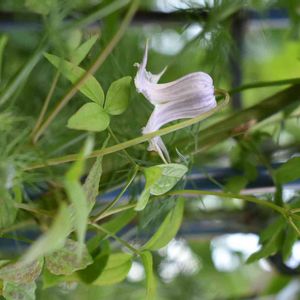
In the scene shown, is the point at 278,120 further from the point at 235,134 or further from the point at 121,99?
the point at 121,99

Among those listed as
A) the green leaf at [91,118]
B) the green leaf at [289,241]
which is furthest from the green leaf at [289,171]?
the green leaf at [91,118]

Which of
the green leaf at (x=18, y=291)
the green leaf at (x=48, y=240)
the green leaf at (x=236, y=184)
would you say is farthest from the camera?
the green leaf at (x=236, y=184)

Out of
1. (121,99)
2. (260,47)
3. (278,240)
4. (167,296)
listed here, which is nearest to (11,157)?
(121,99)

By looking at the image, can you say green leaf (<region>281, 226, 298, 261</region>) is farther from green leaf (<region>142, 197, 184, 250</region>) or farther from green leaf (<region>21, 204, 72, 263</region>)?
green leaf (<region>21, 204, 72, 263</region>)

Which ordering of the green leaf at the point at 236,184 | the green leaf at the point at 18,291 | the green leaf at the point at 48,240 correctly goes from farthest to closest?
the green leaf at the point at 236,184 < the green leaf at the point at 18,291 < the green leaf at the point at 48,240

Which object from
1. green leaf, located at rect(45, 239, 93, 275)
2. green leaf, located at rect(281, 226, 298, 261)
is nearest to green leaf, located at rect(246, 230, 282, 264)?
green leaf, located at rect(281, 226, 298, 261)

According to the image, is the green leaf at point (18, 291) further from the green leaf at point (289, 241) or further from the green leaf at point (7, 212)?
the green leaf at point (289, 241)
